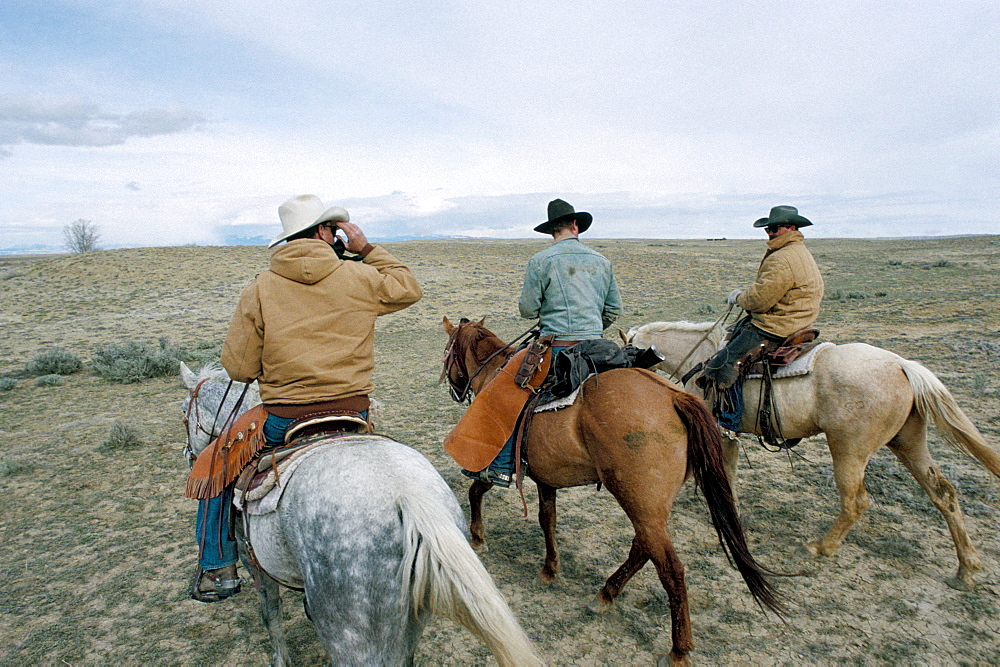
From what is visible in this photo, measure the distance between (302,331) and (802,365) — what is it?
4.17m

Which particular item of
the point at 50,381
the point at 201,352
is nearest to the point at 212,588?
the point at 50,381

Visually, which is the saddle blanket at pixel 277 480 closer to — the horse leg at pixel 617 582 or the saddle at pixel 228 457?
the saddle at pixel 228 457

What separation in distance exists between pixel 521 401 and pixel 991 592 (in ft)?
12.3

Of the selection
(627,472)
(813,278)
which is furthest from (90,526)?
(813,278)

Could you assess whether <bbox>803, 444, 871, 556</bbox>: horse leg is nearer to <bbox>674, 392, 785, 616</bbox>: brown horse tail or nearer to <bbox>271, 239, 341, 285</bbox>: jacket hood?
<bbox>674, 392, 785, 616</bbox>: brown horse tail

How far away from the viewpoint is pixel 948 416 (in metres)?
4.18

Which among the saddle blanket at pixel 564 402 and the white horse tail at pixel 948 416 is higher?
the saddle blanket at pixel 564 402

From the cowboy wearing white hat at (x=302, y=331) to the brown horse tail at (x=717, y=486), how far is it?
1918mm

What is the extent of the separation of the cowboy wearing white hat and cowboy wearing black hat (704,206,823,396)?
3355 millimetres

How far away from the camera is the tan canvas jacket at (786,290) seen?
4781 millimetres

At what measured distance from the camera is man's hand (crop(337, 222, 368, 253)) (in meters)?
3.09

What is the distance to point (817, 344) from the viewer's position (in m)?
4.82

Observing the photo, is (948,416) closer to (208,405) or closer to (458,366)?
(458,366)

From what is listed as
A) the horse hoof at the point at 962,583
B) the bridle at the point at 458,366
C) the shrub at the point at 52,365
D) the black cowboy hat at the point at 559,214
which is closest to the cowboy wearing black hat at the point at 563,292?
the black cowboy hat at the point at 559,214
